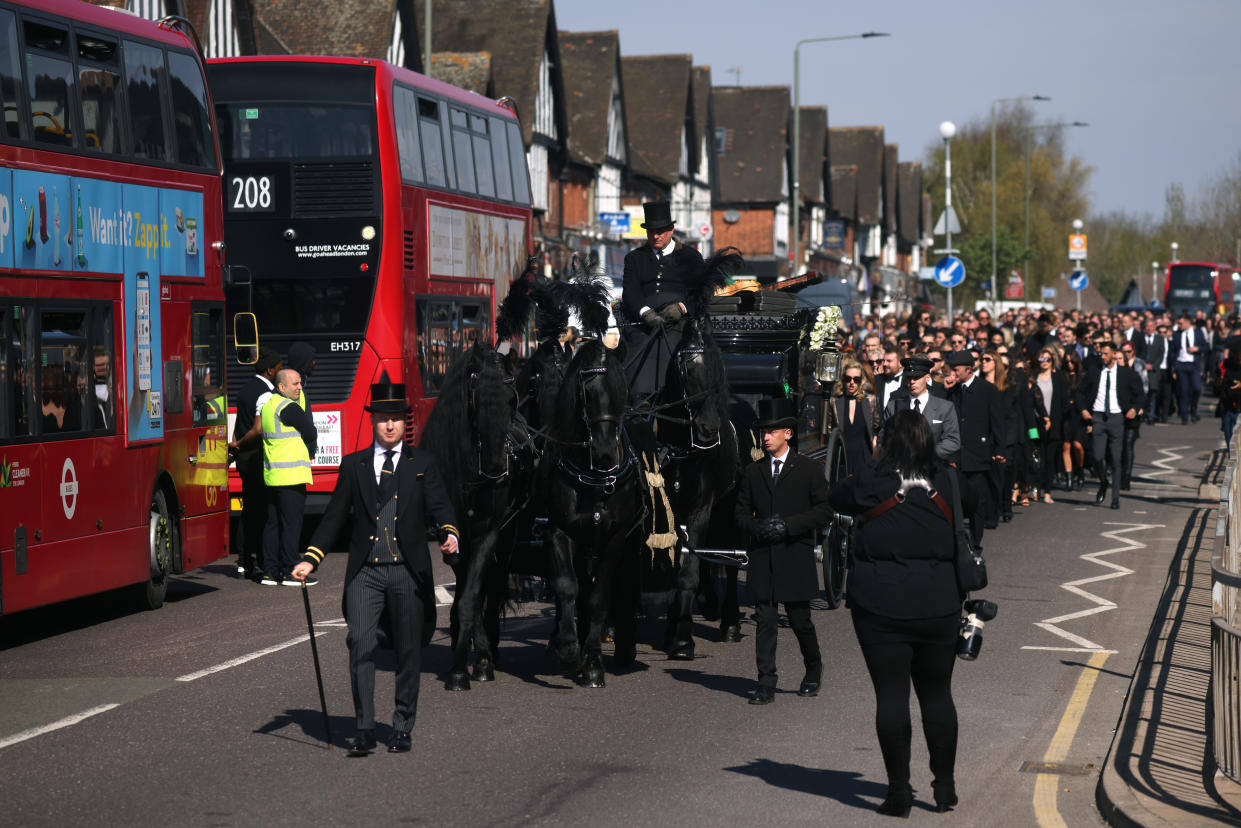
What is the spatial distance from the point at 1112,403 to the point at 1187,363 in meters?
17.7

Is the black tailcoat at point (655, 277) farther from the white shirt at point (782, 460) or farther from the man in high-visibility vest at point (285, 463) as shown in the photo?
the man in high-visibility vest at point (285, 463)

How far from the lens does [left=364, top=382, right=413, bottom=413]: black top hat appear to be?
869 centimetres

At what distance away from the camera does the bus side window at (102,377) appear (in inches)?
516

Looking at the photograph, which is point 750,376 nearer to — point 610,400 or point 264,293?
point 610,400

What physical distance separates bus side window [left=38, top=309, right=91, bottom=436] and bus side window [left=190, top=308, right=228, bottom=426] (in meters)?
1.96

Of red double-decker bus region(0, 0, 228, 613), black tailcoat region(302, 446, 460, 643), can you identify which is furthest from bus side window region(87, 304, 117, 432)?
black tailcoat region(302, 446, 460, 643)

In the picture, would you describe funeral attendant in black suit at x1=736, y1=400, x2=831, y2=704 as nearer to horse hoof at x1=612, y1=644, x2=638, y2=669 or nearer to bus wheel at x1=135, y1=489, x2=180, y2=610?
horse hoof at x1=612, y1=644, x2=638, y2=669

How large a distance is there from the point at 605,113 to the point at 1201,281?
113ft

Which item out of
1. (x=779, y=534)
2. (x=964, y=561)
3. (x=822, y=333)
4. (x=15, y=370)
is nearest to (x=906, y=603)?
(x=964, y=561)

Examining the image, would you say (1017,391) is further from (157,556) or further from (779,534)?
(779,534)

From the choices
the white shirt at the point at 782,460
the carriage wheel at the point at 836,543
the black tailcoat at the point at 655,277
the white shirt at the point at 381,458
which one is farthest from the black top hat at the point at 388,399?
the carriage wheel at the point at 836,543

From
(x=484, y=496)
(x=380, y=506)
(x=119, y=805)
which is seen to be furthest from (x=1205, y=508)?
(x=119, y=805)

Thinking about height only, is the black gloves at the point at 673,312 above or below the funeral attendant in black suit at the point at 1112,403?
above

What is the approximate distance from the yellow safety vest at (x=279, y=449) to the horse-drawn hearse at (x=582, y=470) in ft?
16.2
